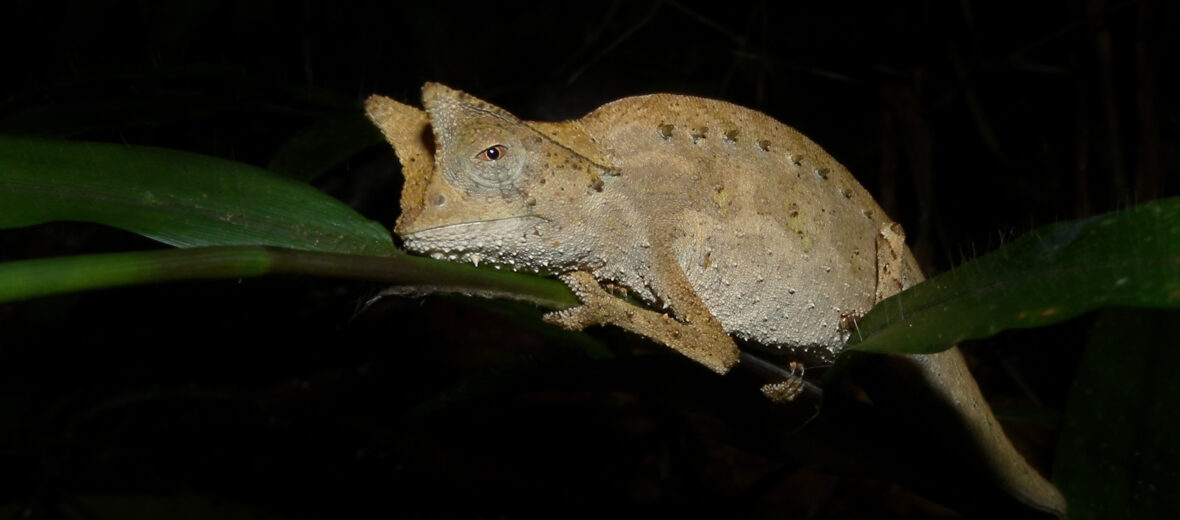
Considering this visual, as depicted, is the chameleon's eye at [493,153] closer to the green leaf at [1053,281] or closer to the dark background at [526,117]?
the green leaf at [1053,281]

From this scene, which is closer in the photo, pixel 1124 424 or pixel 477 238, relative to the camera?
pixel 477 238

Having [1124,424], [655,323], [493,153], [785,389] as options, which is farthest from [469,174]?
[1124,424]

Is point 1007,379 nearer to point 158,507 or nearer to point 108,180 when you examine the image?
point 108,180

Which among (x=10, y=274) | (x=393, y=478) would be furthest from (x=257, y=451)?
(x=10, y=274)

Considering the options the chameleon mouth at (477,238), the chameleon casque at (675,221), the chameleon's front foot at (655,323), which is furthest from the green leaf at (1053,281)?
the chameleon mouth at (477,238)

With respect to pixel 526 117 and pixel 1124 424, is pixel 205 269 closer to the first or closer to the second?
pixel 1124 424

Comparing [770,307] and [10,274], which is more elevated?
[770,307]
